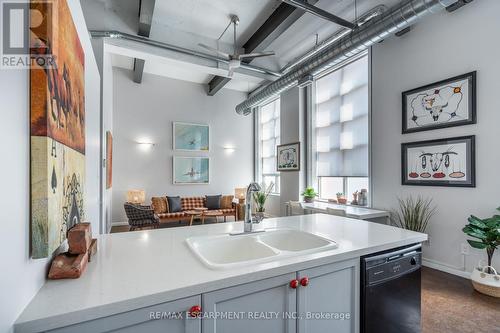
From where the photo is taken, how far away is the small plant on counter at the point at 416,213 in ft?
10.4

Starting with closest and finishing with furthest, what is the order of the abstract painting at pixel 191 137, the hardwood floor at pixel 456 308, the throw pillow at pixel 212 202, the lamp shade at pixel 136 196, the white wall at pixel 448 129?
the hardwood floor at pixel 456 308
the white wall at pixel 448 129
the lamp shade at pixel 136 196
the throw pillow at pixel 212 202
the abstract painting at pixel 191 137

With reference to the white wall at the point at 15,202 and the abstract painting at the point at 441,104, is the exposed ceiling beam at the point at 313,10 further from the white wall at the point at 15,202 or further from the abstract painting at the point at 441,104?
the white wall at the point at 15,202

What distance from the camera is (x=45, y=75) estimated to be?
834 millimetres

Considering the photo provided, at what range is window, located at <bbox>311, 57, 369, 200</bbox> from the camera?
168 inches

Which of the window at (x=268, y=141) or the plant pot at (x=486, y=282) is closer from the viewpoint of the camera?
the plant pot at (x=486, y=282)

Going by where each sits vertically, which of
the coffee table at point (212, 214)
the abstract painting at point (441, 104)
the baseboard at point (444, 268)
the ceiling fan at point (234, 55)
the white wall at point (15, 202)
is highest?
the ceiling fan at point (234, 55)

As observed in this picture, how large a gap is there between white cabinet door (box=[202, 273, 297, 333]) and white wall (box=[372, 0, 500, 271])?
2978 millimetres

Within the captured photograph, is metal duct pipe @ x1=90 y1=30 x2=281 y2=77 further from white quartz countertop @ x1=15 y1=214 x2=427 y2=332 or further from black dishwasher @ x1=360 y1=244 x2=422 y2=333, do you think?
black dishwasher @ x1=360 y1=244 x2=422 y2=333

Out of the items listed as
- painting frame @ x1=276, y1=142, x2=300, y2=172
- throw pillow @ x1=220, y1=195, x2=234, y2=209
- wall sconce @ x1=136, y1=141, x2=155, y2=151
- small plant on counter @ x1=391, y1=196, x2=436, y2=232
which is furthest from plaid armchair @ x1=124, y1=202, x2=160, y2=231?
small plant on counter @ x1=391, y1=196, x2=436, y2=232

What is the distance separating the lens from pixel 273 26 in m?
3.73

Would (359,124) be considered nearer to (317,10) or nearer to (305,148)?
(305,148)

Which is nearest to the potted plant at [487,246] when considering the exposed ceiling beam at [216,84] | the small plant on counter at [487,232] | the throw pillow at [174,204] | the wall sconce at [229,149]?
the small plant on counter at [487,232]

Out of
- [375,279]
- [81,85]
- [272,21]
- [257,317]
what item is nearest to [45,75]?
[81,85]

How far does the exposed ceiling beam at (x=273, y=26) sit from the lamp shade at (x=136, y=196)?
13.0ft
